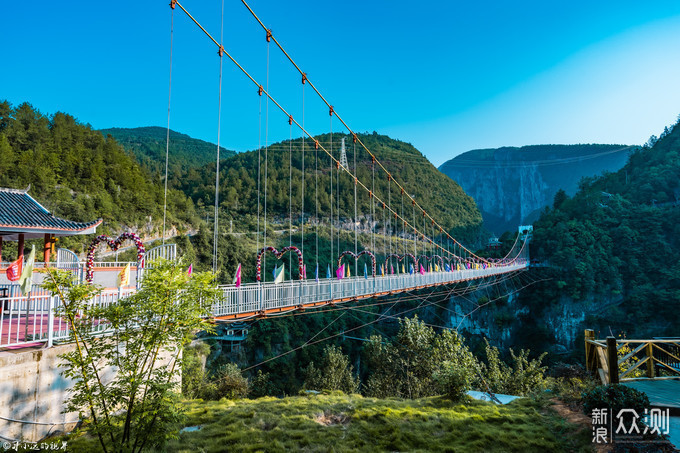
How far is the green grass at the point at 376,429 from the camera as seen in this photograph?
455 cm

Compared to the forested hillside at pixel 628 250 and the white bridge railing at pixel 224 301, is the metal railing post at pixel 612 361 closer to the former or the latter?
the white bridge railing at pixel 224 301

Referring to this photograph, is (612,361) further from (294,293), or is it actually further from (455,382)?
(294,293)

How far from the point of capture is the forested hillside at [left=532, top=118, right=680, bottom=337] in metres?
34.6

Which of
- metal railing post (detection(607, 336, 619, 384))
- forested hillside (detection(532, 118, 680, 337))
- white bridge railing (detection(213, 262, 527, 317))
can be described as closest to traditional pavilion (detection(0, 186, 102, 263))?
white bridge railing (detection(213, 262, 527, 317))

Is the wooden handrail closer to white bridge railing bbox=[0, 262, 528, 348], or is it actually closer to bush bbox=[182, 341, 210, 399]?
white bridge railing bbox=[0, 262, 528, 348]

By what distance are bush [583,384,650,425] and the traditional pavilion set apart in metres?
9.93

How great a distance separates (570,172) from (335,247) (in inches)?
4164

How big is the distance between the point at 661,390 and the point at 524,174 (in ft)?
444

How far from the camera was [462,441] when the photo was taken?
4.79 meters

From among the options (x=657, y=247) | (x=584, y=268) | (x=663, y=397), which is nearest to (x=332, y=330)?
(x=584, y=268)

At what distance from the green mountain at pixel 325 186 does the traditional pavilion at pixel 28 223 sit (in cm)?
3834

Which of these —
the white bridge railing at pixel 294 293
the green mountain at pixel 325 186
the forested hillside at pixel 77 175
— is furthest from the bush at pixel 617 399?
the green mountain at pixel 325 186

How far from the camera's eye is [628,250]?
40406mm

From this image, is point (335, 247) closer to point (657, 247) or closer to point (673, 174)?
point (657, 247)
